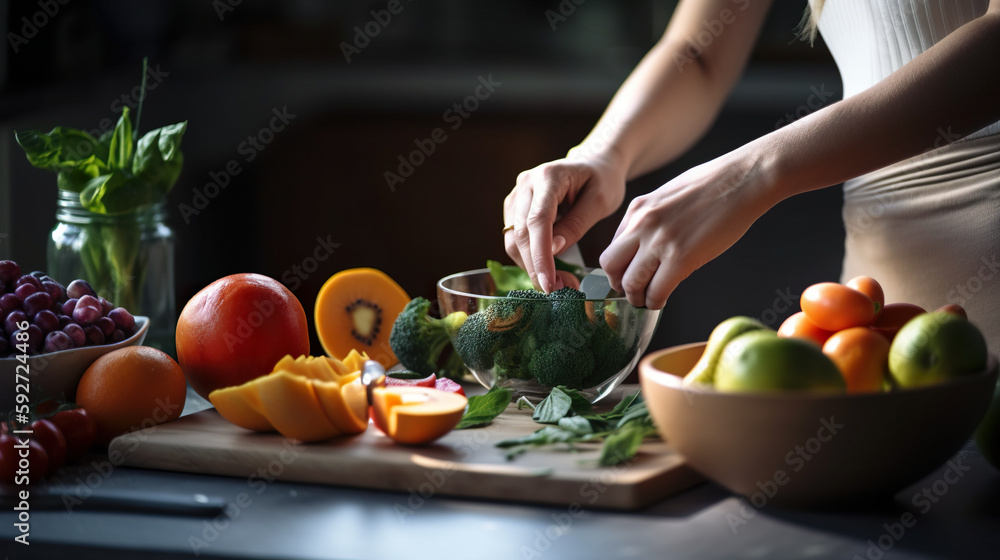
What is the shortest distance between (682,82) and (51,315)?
3.35 ft

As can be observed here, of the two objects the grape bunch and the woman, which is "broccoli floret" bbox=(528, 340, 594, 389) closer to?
the woman

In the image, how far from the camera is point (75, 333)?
97 centimetres

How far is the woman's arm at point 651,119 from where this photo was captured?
3.96 feet

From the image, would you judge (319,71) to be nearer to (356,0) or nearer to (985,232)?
(356,0)

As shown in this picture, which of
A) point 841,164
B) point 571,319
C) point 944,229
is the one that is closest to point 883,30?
point 944,229

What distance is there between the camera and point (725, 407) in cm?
67

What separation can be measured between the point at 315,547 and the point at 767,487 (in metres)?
0.38

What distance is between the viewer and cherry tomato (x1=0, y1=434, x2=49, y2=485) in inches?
31.0

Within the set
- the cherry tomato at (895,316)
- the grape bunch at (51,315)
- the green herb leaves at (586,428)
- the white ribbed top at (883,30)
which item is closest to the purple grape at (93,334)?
the grape bunch at (51,315)

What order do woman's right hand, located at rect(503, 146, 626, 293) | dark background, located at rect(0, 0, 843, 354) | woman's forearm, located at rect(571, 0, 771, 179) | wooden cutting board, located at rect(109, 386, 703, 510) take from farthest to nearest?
1. dark background, located at rect(0, 0, 843, 354)
2. woman's forearm, located at rect(571, 0, 771, 179)
3. woman's right hand, located at rect(503, 146, 626, 293)
4. wooden cutting board, located at rect(109, 386, 703, 510)

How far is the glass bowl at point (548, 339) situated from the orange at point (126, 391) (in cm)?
36

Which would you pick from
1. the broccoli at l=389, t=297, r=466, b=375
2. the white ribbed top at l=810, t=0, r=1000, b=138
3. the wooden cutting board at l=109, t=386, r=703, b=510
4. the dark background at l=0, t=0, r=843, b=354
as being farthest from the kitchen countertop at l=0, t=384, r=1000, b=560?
the dark background at l=0, t=0, r=843, b=354

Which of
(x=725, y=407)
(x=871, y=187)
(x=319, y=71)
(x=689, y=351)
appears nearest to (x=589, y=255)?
(x=319, y=71)

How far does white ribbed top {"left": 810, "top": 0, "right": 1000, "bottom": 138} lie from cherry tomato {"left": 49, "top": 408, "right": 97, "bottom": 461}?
3.67 ft
